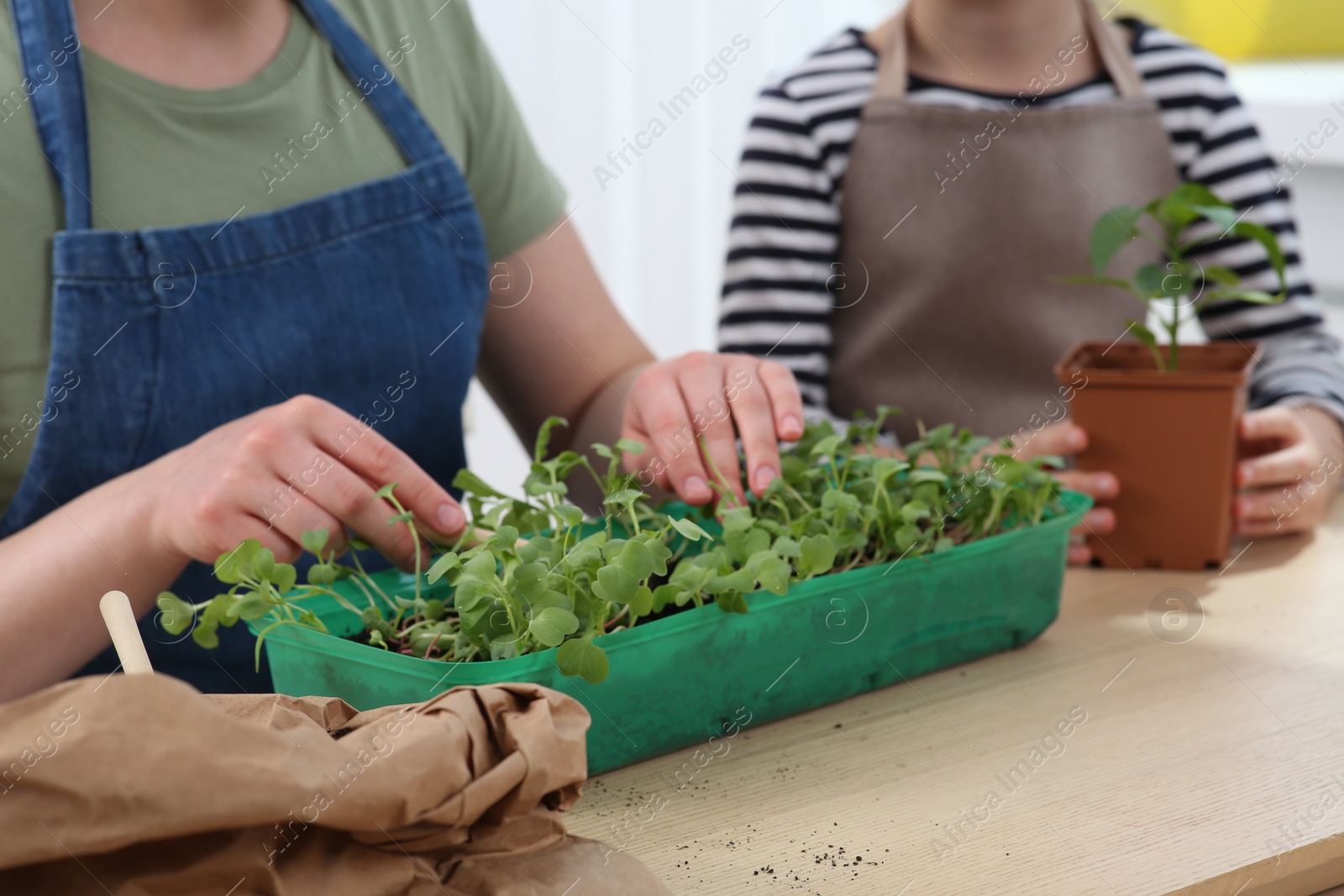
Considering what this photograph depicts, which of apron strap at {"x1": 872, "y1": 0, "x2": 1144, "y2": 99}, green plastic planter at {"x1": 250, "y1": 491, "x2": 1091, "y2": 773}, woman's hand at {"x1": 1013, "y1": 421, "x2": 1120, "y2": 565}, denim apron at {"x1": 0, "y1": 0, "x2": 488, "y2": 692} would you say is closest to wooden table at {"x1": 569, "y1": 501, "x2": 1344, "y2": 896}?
green plastic planter at {"x1": 250, "y1": 491, "x2": 1091, "y2": 773}

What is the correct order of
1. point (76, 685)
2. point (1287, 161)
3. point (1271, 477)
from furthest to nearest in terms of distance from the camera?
point (1287, 161)
point (1271, 477)
point (76, 685)

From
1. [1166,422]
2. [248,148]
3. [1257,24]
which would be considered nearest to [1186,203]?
[1166,422]

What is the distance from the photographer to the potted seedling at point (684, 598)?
1.90ft

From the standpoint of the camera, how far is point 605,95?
2.32 metres

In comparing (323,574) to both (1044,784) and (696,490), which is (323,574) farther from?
(1044,784)

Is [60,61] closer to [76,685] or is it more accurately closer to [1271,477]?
[76,685]

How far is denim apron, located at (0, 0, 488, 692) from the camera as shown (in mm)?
821

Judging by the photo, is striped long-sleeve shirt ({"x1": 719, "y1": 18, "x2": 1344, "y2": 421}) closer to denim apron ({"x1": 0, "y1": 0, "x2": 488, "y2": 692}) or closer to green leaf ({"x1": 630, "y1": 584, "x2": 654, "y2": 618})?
denim apron ({"x1": 0, "y1": 0, "x2": 488, "y2": 692})

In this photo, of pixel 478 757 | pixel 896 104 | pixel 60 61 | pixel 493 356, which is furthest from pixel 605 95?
pixel 478 757

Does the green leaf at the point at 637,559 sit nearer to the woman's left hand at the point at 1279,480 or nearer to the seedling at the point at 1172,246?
the seedling at the point at 1172,246

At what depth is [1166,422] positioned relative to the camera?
885mm

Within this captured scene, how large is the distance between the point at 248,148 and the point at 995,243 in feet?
2.45

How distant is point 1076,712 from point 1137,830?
13cm

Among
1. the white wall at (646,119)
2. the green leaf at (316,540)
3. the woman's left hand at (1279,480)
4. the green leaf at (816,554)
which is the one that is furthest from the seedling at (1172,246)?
the white wall at (646,119)
